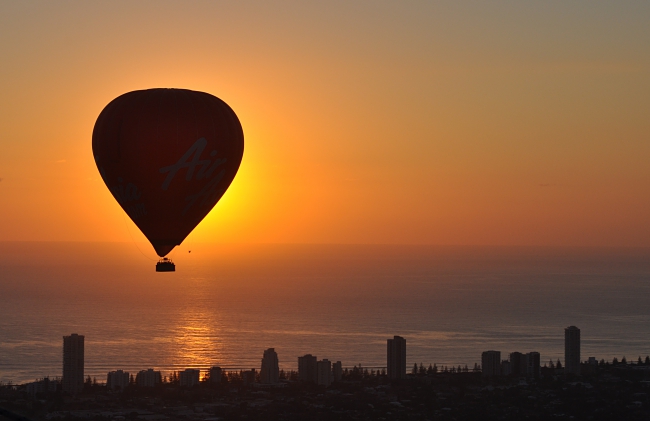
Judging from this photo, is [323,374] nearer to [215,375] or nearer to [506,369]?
[215,375]

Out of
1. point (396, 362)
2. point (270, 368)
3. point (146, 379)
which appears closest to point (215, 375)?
point (270, 368)

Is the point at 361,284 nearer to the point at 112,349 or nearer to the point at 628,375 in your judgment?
the point at 112,349

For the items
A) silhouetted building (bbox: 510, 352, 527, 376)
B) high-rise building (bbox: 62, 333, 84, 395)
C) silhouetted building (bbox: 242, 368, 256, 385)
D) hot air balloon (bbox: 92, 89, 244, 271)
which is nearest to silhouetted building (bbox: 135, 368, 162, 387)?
high-rise building (bbox: 62, 333, 84, 395)

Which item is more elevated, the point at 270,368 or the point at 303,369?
the point at 270,368

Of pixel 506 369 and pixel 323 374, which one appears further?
pixel 506 369

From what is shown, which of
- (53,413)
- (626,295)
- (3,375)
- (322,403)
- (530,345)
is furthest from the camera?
(626,295)

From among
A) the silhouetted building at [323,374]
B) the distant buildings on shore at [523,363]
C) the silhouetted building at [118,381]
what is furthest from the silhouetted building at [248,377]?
the distant buildings on shore at [523,363]

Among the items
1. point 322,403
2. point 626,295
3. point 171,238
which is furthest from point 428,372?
point 626,295
